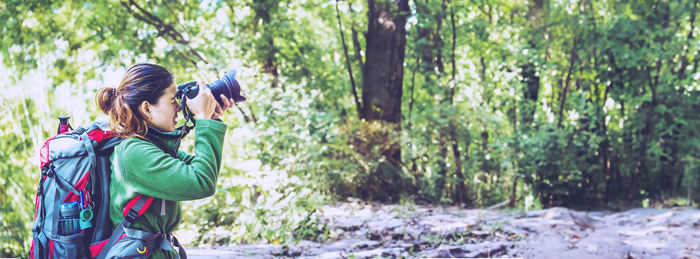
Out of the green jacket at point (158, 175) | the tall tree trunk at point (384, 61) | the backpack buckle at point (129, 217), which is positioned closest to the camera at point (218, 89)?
the green jacket at point (158, 175)

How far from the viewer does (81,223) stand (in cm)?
164

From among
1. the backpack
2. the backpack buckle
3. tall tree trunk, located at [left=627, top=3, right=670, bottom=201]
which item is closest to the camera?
the backpack

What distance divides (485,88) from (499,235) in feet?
12.9

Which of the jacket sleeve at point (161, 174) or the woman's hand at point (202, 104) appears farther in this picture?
the woman's hand at point (202, 104)

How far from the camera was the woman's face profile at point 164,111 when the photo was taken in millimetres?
1840

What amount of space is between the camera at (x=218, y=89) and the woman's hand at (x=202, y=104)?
0.02m

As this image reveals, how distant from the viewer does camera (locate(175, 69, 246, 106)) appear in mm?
1884

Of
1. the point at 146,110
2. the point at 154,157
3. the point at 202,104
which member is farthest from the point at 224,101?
the point at 154,157

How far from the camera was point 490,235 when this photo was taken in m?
5.17

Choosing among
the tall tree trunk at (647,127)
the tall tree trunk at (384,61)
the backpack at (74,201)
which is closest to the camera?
the backpack at (74,201)

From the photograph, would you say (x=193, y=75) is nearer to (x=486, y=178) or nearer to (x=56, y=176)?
(x=486, y=178)

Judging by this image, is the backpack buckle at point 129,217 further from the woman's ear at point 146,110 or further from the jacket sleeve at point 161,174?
the woman's ear at point 146,110

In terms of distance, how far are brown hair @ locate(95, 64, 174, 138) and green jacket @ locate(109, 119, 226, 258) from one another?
80 millimetres

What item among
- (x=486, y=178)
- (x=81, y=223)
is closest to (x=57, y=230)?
(x=81, y=223)
